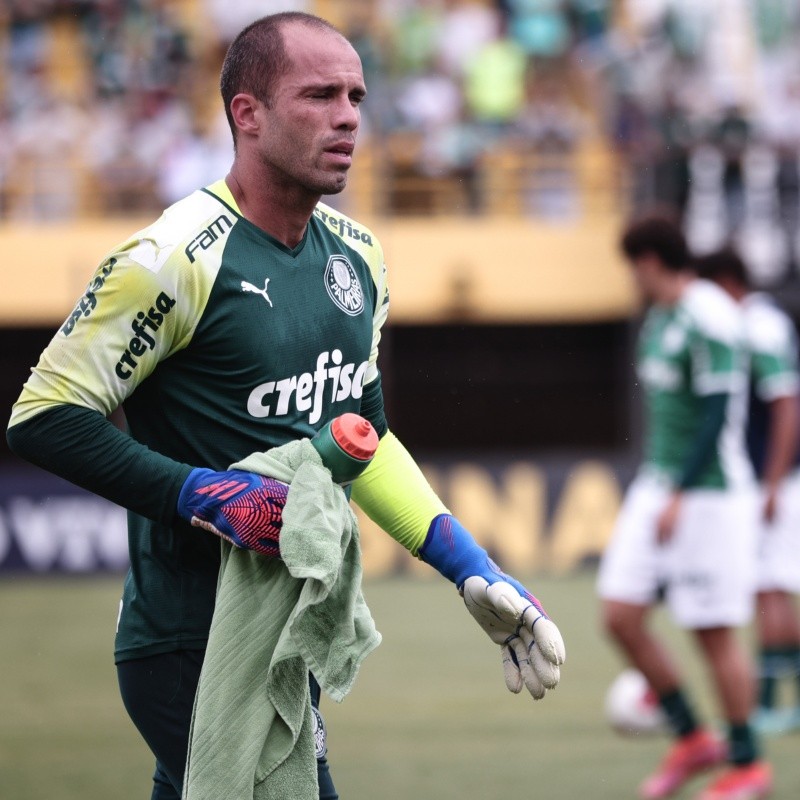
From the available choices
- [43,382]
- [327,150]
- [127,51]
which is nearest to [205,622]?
[43,382]

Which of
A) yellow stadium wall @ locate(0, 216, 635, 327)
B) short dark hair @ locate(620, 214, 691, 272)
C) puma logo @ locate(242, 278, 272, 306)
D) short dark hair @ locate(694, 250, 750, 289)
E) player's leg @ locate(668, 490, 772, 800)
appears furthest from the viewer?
yellow stadium wall @ locate(0, 216, 635, 327)

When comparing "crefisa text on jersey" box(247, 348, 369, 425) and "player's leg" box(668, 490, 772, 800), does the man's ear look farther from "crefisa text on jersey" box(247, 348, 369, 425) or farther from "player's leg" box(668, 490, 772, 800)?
"player's leg" box(668, 490, 772, 800)

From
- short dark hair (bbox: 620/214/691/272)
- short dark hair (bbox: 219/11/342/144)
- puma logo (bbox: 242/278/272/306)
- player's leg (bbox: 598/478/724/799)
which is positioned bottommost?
player's leg (bbox: 598/478/724/799)

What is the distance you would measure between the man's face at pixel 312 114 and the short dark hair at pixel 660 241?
3.50m

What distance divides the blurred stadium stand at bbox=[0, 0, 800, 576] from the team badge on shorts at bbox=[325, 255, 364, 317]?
12.2 m

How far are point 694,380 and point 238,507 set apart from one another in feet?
12.5

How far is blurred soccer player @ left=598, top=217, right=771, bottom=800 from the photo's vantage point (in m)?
6.07

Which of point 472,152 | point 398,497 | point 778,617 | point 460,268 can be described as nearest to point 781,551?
point 778,617

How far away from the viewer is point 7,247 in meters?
16.0

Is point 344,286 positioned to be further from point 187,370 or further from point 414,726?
point 414,726

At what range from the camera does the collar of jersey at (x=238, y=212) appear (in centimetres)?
302

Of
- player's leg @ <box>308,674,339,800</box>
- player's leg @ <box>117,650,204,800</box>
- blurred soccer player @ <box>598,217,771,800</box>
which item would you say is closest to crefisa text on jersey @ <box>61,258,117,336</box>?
player's leg @ <box>117,650,204,800</box>

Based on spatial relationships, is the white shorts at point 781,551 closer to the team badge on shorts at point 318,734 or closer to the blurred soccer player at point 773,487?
the blurred soccer player at point 773,487

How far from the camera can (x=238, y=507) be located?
2754 millimetres
